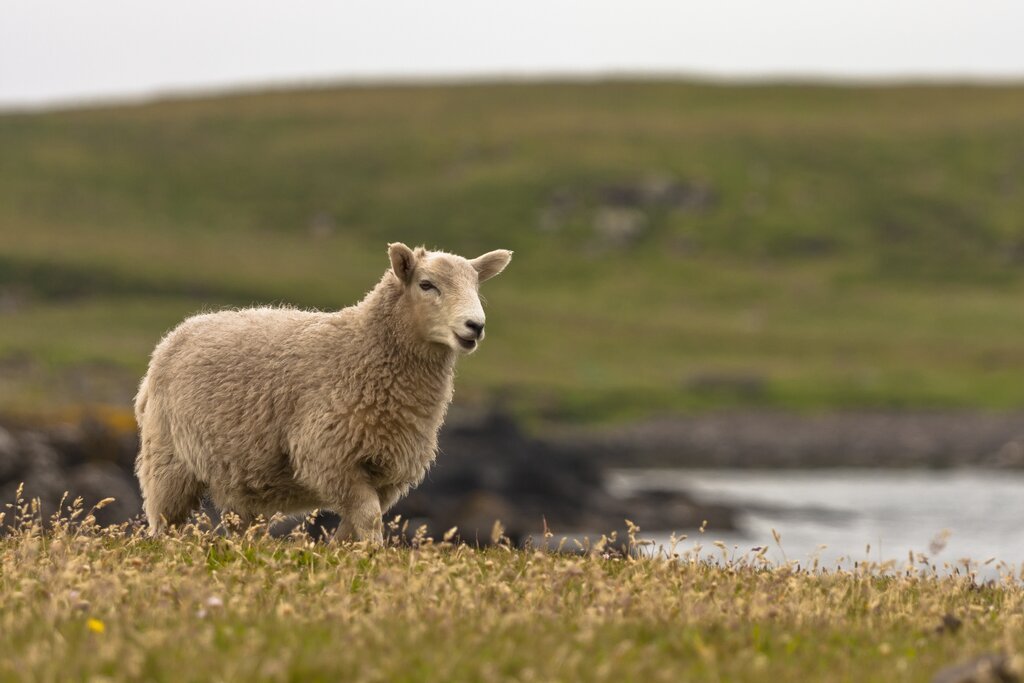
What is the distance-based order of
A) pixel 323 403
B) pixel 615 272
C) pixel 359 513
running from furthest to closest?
pixel 615 272, pixel 323 403, pixel 359 513

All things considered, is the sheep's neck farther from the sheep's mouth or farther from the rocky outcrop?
the rocky outcrop

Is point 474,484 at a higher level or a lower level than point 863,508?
higher

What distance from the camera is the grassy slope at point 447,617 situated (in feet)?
22.5

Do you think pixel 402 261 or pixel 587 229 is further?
pixel 587 229

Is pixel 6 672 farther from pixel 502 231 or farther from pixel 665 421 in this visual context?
pixel 502 231

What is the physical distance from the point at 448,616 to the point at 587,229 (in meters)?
133

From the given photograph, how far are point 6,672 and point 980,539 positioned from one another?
3813 cm

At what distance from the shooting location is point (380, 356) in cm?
1238

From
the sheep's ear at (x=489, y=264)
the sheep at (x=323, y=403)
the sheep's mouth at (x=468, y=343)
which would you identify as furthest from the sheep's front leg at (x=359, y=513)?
the sheep's ear at (x=489, y=264)

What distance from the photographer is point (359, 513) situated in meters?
11.6

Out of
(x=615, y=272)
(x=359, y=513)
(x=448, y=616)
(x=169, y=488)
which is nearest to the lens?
(x=448, y=616)

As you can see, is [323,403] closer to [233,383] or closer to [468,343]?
[233,383]

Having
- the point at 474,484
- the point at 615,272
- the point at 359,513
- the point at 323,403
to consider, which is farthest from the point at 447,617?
the point at 615,272

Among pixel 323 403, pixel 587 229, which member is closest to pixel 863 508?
pixel 323 403
